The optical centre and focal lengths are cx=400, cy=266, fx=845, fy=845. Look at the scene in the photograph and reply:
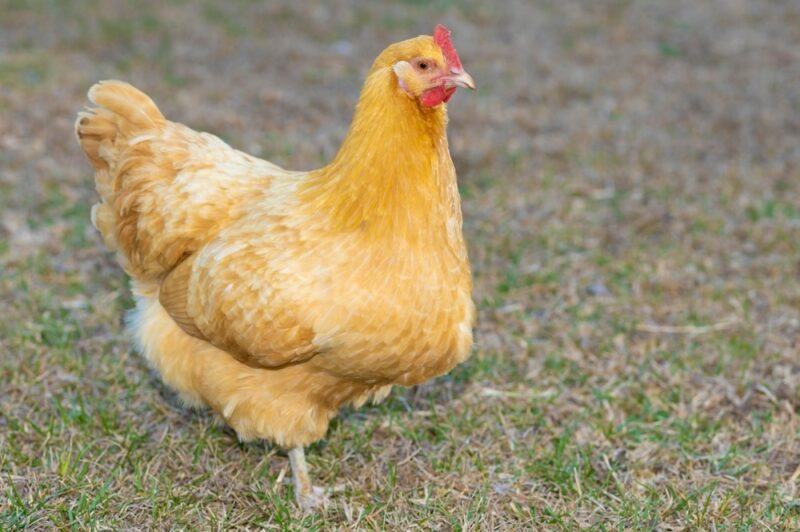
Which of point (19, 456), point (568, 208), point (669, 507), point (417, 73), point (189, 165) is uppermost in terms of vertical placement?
point (417, 73)

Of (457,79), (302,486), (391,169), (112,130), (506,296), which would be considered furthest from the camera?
(506,296)

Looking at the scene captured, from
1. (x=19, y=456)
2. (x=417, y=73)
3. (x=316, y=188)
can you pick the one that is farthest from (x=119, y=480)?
(x=417, y=73)

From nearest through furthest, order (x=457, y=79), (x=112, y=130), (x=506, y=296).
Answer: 1. (x=457, y=79)
2. (x=112, y=130)
3. (x=506, y=296)

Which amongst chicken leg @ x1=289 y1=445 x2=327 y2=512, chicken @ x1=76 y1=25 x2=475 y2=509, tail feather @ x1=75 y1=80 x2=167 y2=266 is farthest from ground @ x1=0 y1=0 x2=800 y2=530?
tail feather @ x1=75 y1=80 x2=167 y2=266

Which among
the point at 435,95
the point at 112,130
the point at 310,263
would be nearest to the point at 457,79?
the point at 435,95

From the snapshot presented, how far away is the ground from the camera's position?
11.5 ft

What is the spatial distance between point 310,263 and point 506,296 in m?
2.24

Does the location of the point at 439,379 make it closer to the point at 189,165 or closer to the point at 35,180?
the point at 189,165

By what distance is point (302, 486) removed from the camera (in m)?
3.54

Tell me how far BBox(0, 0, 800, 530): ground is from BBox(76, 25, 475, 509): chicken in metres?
0.46

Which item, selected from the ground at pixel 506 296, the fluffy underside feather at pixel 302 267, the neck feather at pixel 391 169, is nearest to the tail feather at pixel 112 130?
the fluffy underside feather at pixel 302 267

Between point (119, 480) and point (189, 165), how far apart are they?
1327 millimetres

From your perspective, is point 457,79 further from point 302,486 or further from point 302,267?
point 302,486

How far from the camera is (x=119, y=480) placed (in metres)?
3.45
